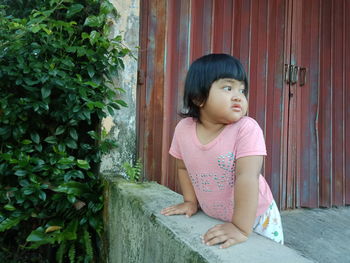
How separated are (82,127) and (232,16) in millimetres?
1710

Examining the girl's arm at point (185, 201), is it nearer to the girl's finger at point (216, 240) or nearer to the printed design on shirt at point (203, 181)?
the printed design on shirt at point (203, 181)

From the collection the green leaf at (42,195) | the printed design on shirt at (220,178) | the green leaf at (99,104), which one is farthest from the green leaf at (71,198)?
the printed design on shirt at (220,178)

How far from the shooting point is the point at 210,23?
10.1 feet

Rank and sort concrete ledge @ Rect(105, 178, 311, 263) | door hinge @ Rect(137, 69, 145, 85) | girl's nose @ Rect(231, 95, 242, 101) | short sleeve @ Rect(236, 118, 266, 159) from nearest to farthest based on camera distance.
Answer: concrete ledge @ Rect(105, 178, 311, 263) < short sleeve @ Rect(236, 118, 266, 159) < girl's nose @ Rect(231, 95, 242, 101) < door hinge @ Rect(137, 69, 145, 85)

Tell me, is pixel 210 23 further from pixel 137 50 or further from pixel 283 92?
pixel 283 92

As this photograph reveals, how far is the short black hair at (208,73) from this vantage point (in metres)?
1.54

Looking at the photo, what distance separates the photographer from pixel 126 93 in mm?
2658

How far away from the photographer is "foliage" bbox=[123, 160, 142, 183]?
2459 mm

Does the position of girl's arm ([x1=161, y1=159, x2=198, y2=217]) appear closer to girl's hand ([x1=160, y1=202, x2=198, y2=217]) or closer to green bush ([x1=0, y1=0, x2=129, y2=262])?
girl's hand ([x1=160, y1=202, x2=198, y2=217])

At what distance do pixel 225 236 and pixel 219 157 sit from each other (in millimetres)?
→ 376

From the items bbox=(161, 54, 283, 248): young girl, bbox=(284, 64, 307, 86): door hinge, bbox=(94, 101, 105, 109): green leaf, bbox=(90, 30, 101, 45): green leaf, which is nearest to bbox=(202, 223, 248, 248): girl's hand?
bbox=(161, 54, 283, 248): young girl

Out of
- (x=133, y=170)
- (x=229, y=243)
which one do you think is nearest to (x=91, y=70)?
(x=133, y=170)

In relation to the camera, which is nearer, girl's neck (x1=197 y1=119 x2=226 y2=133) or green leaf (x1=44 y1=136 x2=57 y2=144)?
girl's neck (x1=197 y1=119 x2=226 y2=133)

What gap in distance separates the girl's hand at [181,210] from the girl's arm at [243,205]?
36 cm
